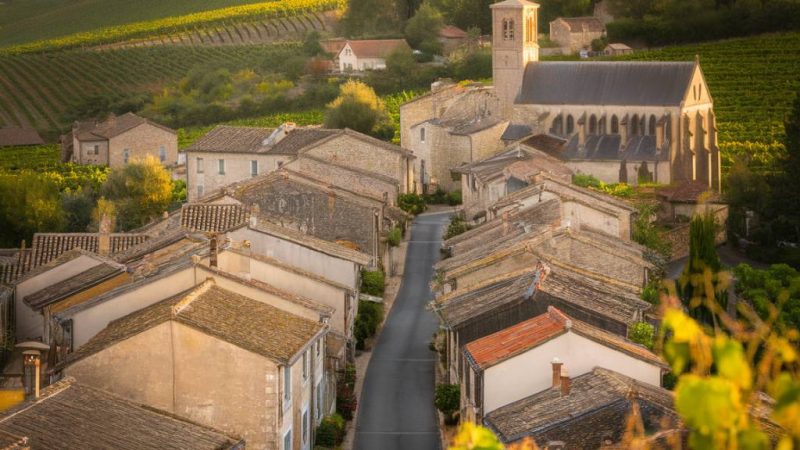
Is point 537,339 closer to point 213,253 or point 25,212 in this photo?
point 213,253

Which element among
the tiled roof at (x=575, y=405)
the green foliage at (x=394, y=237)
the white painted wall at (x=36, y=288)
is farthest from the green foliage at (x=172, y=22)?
the tiled roof at (x=575, y=405)

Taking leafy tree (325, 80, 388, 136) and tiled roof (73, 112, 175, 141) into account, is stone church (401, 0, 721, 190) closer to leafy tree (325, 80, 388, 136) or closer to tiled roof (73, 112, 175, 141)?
leafy tree (325, 80, 388, 136)

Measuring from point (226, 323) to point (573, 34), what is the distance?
260 ft

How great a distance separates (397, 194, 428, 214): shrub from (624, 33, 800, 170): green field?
17140mm

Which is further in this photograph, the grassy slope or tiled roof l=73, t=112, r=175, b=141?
the grassy slope

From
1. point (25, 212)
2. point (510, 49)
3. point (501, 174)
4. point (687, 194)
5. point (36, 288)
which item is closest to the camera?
point (36, 288)

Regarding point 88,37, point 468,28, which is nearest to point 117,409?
point 468,28

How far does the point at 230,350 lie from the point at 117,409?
9.60ft

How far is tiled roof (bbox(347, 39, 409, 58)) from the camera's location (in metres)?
115

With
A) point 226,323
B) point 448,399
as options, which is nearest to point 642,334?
point 448,399

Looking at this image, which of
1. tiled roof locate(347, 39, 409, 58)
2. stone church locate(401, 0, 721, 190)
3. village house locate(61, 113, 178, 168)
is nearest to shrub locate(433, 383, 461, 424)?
stone church locate(401, 0, 721, 190)

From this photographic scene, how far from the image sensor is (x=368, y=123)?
80.7 m

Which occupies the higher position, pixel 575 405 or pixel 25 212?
pixel 575 405

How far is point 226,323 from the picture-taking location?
86.6 feet
